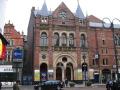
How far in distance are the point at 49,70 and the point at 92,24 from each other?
1914 centimetres

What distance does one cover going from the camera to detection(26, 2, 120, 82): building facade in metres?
61.3

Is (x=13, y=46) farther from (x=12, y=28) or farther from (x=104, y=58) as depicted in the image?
(x=104, y=58)

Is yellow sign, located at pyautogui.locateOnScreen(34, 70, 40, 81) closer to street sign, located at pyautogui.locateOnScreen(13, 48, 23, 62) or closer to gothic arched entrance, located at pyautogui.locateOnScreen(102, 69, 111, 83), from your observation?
street sign, located at pyautogui.locateOnScreen(13, 48, 23, 62)

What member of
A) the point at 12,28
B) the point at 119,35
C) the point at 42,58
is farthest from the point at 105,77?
the point at 12,28

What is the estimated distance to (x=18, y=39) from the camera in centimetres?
6391

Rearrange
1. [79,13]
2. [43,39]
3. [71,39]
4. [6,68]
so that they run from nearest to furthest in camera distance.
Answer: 1. [6,68]
2. [43,39]
3. [71,39]
4. [79,13]

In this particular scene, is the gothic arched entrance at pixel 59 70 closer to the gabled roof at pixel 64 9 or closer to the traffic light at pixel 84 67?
the traffic light at pixel 84 67

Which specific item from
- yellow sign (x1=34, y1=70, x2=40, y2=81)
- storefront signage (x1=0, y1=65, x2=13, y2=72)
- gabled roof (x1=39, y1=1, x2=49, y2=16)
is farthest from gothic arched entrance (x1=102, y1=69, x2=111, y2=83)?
storefront signage (x1=0, y1=65, x2=13, y2=72)

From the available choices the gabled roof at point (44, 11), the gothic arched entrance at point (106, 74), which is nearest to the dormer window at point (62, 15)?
the gabled roof at point (44, 11)

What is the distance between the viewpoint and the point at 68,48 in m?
63.0

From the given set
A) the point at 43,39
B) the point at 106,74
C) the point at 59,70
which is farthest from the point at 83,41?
the point at 43,39

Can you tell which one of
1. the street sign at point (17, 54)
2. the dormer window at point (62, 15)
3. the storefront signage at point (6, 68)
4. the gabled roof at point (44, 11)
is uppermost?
the gabled roof at point (44, 11)

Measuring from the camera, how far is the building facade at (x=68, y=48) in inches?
2414

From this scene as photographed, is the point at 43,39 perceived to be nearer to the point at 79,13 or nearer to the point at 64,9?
the point at 64,9
